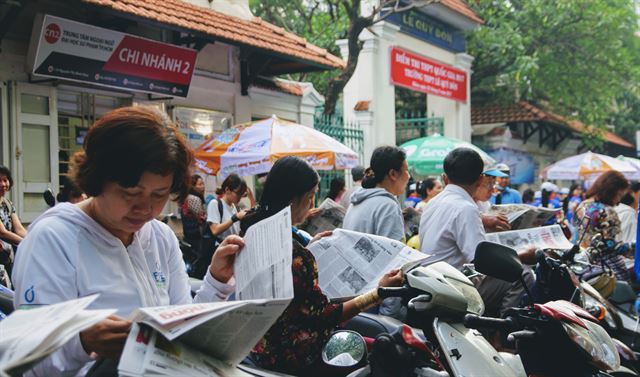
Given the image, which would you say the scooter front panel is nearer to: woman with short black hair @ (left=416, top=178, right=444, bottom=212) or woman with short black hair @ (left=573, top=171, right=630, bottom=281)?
woman with short black hair @ (left=573, top=171, right=630, bottom=281)

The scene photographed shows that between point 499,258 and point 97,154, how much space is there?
1632 millimetres

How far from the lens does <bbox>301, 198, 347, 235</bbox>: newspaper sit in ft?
20.5

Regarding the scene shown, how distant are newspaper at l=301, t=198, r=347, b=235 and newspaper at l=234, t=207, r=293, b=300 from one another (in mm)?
3834

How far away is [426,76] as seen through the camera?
16203mm

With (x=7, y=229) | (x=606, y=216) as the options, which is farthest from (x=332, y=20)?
(x=7, y=229)

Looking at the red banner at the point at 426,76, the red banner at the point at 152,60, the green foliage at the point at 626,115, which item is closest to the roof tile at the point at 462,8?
the red banner at the point at 426,76

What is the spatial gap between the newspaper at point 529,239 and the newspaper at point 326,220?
2.25 meters

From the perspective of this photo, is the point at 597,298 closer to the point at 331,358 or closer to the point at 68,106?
the point at 331,358

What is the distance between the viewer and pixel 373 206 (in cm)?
477

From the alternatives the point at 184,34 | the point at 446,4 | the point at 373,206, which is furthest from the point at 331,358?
the point at 446,4

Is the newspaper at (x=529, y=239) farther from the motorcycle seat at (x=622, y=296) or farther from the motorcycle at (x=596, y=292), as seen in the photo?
the motorcycle seat at (x=622, y=296)

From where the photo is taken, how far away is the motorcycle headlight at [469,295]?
2.73 meters

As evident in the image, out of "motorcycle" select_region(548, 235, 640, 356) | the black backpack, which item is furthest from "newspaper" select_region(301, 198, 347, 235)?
"motorcycle" select_region(548, 235, 640, 356)

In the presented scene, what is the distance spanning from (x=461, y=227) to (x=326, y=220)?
89.5 inches
